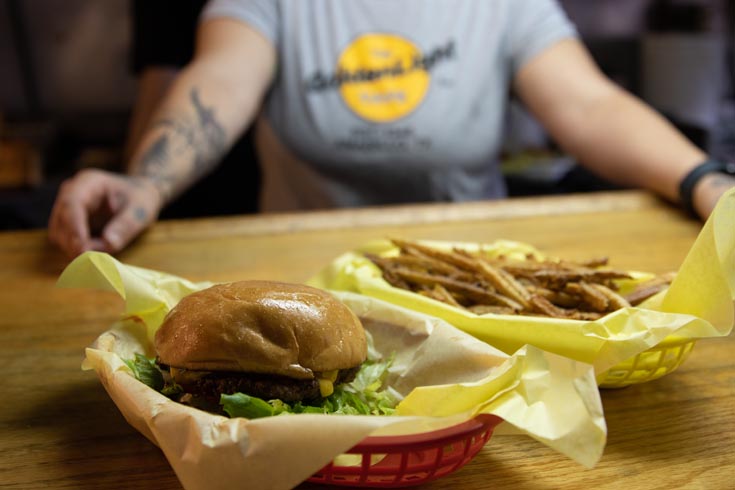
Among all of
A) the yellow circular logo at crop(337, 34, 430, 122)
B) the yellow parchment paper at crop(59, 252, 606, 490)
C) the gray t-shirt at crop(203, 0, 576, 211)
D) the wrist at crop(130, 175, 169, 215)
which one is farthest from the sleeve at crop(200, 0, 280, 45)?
the yellow parchment paper at crop(59, 252, 606, 490)

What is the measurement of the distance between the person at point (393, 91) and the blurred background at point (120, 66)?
259 centimetres

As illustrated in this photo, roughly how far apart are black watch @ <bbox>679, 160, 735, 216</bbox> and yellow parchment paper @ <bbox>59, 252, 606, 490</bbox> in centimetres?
118

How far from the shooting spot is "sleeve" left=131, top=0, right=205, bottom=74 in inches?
136

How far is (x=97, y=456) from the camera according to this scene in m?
1.00

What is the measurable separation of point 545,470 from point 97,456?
600 millimetres

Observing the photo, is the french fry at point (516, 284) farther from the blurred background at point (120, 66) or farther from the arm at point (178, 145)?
the blurred background at point (120, 66)

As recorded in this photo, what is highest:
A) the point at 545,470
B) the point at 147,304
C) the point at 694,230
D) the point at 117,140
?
the point at 147,304

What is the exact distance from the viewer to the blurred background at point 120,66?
532 centimetres

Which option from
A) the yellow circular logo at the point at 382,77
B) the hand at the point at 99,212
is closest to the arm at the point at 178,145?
the hand at the point at 99,212

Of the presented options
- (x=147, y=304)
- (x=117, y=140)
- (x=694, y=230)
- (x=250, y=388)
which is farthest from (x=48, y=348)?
(x=117, y=140)

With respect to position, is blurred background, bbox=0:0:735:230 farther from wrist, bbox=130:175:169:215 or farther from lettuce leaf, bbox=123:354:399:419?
lettuce leaf, bbox=123:354:399:419

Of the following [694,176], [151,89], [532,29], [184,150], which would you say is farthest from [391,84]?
[151,89]

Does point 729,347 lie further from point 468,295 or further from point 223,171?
point 223,171

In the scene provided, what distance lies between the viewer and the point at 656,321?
1.06m
